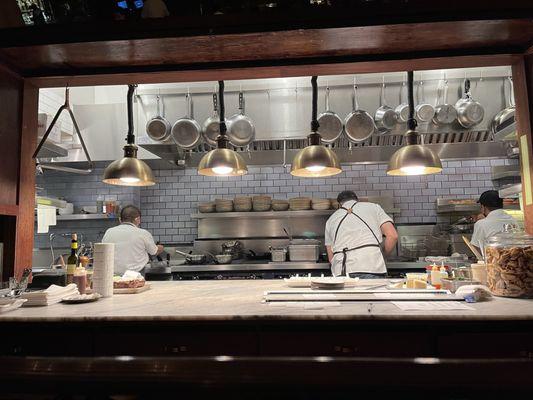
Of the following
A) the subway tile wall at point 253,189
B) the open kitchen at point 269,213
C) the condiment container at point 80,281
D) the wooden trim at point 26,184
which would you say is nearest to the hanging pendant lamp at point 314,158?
the open kitchen at point 269,213

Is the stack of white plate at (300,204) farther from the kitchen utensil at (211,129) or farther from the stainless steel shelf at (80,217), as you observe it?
the stainless steel shelf at (80,217)

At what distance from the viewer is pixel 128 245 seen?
4.56m

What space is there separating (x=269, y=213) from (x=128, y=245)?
6.86 ft

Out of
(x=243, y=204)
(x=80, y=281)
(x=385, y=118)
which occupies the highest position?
(x=385, y=118)

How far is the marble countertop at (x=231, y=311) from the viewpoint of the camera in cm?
179

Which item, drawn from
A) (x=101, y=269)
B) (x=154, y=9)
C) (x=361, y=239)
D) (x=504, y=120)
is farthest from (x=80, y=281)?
(x=504, y=120)

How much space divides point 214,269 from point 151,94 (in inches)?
101

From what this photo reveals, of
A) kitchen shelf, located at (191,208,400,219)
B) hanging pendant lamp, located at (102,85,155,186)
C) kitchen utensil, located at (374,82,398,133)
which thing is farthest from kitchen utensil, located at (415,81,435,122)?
hanging pendant lamp, located at (102,85,155,186)

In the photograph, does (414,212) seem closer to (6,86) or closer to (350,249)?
(350,249)

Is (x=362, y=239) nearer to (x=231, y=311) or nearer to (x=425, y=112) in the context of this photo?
(x=425, y=112)
